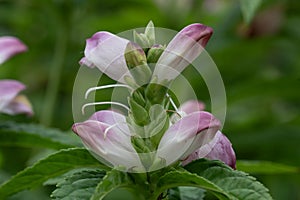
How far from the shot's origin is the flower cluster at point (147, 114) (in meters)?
1.07

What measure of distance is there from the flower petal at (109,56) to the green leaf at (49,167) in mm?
136

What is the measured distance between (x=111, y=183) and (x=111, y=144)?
69 millimetres

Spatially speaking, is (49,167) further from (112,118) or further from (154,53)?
(154,53)

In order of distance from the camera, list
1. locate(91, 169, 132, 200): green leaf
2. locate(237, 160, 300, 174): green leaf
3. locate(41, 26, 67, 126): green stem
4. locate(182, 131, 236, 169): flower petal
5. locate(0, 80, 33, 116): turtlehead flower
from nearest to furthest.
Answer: locate(91, 169, 132, 200): green leaf < locate(182, 131, 236, 169): flower petal < locate(237, 160, 300, 174): green leaf < locate(0, 80, 33, 116): turtlehead flower < locate(41, 26, 67, 126): green stem

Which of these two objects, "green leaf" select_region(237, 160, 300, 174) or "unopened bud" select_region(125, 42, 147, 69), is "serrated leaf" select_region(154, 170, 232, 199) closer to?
"unopened bud" select_region(125, 42, 147, 69)

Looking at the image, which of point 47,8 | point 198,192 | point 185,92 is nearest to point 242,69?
point 185,92

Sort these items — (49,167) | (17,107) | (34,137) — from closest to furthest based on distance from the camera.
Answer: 1. (49,167)
2. (34,137)
3. (17,107)

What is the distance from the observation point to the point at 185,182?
1.07 meters

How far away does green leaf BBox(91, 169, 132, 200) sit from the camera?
101cm

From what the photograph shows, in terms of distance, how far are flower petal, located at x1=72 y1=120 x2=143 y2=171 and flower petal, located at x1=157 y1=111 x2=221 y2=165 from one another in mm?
43

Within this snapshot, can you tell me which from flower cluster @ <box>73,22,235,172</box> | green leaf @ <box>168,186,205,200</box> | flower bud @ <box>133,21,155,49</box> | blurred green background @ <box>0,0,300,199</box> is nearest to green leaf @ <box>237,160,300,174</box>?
A: green leaf @ <box>168,186,205,200</box>

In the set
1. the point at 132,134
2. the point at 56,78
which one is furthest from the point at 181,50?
the point at 56,78

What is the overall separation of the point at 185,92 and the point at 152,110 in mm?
1103

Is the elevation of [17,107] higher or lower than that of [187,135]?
lower
